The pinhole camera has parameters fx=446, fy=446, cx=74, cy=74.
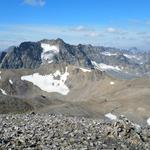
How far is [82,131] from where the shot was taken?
108 ft

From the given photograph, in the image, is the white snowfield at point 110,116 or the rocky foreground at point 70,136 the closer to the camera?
the rocky foreground at point 70,136

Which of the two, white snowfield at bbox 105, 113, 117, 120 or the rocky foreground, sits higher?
the rocky foreground

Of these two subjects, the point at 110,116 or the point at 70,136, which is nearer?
the point at 70,136

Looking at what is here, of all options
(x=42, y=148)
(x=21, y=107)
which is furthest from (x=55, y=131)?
(x=21, y=107)

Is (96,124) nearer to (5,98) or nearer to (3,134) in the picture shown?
(3,134)

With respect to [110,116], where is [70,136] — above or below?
above

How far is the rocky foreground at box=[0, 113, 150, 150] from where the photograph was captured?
26672 millimetres

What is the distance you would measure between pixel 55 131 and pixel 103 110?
13739 centimetres

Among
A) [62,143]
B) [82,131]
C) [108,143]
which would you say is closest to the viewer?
[62,143]

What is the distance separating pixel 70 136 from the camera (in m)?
30.8

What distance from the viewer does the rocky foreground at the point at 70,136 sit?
87.5 ft

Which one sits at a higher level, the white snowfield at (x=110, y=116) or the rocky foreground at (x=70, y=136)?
the rocky foreground at (x=70, y=136)

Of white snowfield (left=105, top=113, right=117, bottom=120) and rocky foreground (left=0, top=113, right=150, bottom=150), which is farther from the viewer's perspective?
white snowfield (left=105, top=113, right=117, bottom=120)

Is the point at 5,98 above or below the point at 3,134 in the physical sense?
below
